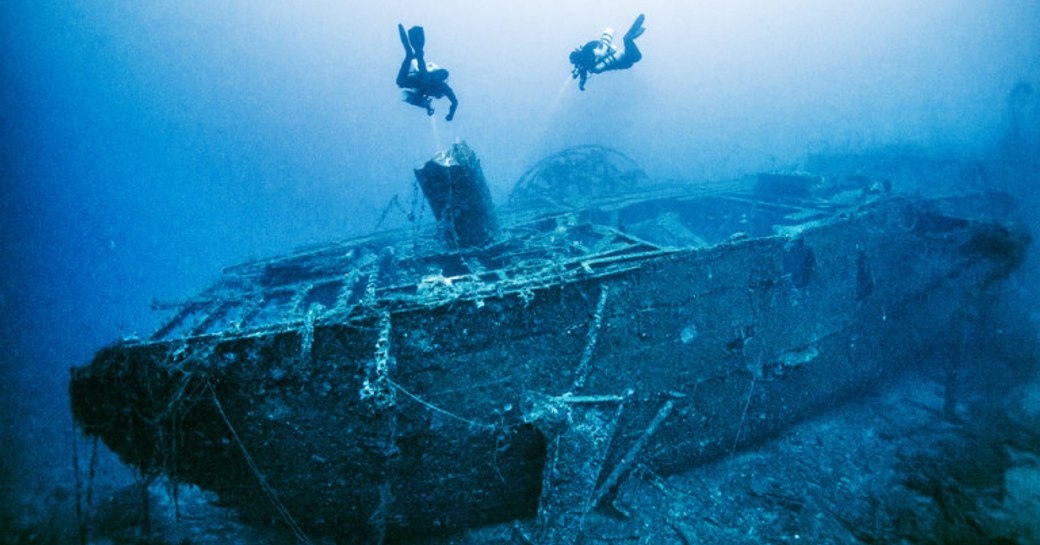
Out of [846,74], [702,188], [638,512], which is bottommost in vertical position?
[638,512]

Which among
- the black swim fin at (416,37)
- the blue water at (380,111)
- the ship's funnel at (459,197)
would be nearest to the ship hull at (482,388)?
the ship's funnel at (459,197)

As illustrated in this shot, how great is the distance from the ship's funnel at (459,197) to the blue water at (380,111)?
2240cm

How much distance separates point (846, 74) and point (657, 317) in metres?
44.8

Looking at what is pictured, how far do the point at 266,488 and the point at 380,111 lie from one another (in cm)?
Result: 3658

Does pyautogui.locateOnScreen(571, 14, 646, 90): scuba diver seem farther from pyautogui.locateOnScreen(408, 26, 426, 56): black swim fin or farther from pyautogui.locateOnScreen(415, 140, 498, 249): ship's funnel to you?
pyautogui.locateOnScreen(415, 140, 498, 249): ship's funnel

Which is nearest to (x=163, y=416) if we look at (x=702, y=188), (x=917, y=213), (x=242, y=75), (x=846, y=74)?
(x=917, y=213)

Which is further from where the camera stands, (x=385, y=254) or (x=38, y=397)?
(x=38, y=397)

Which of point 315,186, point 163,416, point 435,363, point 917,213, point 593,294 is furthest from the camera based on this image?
point 315,186

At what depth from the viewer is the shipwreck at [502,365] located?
282 cm

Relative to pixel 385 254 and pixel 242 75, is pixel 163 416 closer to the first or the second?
pixel 385 254

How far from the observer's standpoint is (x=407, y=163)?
31.7 meters

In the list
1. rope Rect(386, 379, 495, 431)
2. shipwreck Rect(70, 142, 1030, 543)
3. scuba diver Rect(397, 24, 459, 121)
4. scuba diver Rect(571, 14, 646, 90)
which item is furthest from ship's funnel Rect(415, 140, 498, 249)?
scuba diver Rect(571, 14, 646, 90)

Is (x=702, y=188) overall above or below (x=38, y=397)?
above

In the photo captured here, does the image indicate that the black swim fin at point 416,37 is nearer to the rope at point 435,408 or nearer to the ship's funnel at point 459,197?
the ship's funnel at point 459,197
